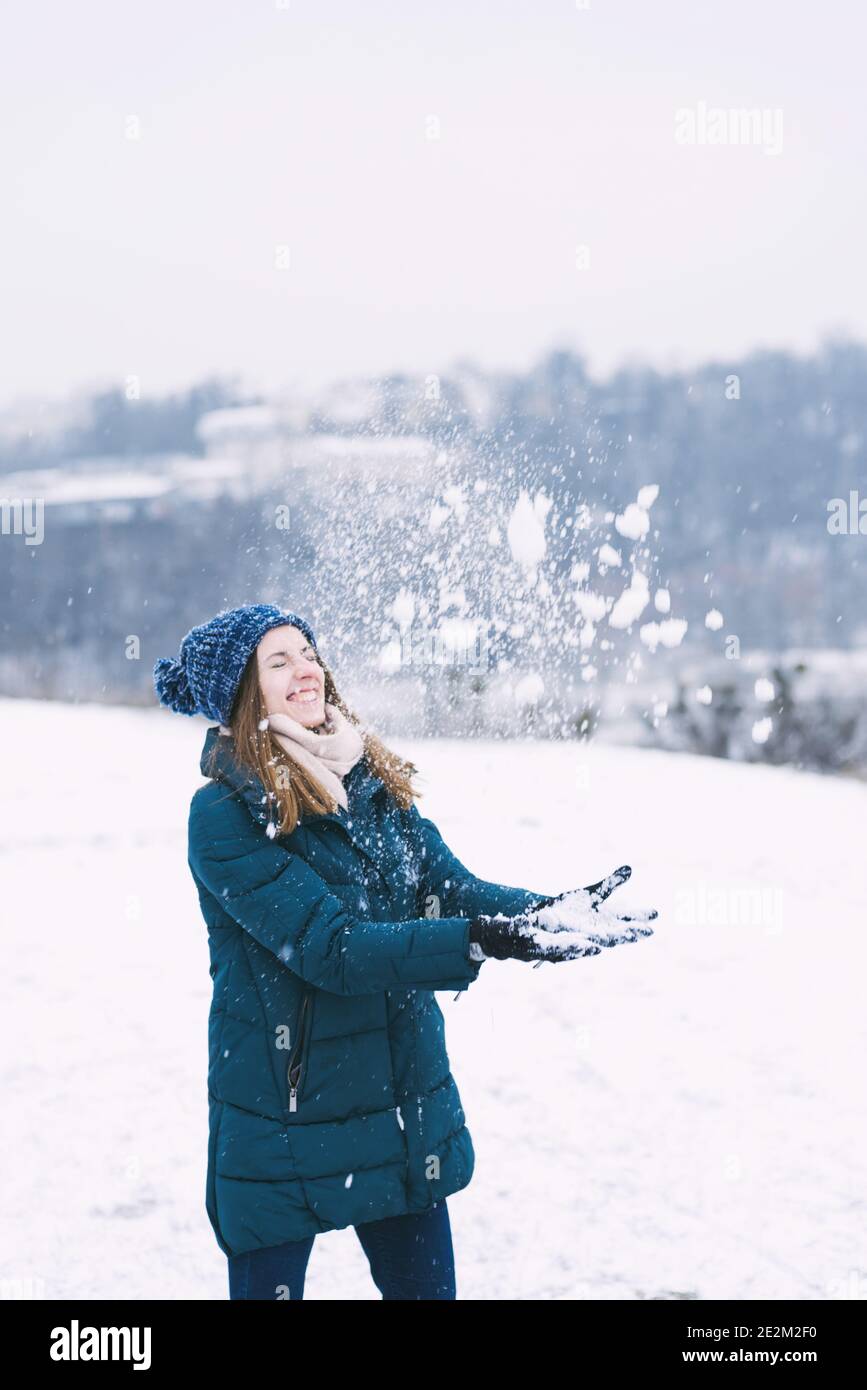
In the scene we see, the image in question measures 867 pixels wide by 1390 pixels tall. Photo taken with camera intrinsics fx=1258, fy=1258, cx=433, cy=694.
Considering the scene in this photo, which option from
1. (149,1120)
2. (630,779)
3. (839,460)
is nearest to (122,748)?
(630,779)

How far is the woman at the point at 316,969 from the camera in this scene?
1.78 metres

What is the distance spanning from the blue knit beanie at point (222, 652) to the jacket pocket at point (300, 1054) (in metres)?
0.46

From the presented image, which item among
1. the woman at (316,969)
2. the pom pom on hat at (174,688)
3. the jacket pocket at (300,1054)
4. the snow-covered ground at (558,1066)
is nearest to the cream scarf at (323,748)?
the woman at (316,969)

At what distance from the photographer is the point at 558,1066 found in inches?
196

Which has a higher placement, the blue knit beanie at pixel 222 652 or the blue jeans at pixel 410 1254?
the blue knit beanie at pixel 222 652

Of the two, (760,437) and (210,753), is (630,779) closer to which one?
(210,753)

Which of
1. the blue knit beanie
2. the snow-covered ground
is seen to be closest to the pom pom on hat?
the blue knit beanie

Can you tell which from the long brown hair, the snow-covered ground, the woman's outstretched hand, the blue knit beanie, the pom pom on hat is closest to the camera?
the woman's outstretched hand

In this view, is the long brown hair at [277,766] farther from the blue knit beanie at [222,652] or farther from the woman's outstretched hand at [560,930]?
the woman's outstretched hand at [560,930]

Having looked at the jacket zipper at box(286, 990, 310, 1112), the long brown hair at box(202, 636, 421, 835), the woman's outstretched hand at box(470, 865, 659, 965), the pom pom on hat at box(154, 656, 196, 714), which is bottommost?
the jacket zipper at box(286, 990, 310, 1112)

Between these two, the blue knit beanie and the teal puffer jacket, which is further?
the blue knit beanie

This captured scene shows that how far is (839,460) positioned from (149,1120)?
34.5 meters

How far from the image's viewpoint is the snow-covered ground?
128 inches

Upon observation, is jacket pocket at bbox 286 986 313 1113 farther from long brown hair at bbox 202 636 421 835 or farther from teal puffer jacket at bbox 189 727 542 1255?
long brown hair at bbox 202 636 421 835
